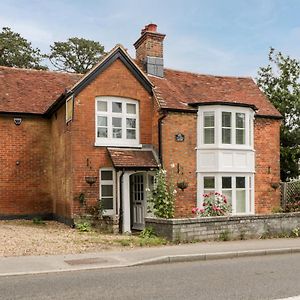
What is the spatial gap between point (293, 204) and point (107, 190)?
25.6 feet

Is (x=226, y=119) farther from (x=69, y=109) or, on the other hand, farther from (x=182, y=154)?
(x=69, y=109)

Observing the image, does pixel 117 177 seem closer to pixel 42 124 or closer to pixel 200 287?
pixel 42 124

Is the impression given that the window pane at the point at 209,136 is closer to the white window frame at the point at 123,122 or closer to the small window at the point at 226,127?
the small window at the point at 226,127

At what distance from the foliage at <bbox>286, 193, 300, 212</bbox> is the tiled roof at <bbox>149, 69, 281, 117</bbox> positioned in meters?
3.72

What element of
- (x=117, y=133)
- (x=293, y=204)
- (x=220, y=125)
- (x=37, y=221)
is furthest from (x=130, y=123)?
(x=293, y=204)

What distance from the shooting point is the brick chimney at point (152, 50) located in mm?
20922

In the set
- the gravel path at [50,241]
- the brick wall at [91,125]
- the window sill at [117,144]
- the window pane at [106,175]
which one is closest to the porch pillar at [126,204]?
the window pane at [106,175]

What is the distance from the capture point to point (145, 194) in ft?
63.0

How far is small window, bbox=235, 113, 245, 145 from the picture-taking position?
19625 mm

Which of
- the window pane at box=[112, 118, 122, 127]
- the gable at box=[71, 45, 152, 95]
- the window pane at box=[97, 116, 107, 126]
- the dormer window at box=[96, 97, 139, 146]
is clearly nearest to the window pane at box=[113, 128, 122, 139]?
the dormer window at box=[96, 97, 139, 146]

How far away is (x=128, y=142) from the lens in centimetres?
1897

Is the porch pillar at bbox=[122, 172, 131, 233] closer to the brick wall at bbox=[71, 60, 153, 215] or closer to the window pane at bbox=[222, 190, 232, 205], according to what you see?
the brick wall at bbox=[71, 60, 153, 215]

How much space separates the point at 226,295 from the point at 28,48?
3975cm

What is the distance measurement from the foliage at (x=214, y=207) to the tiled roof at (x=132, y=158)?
241 centimetres
